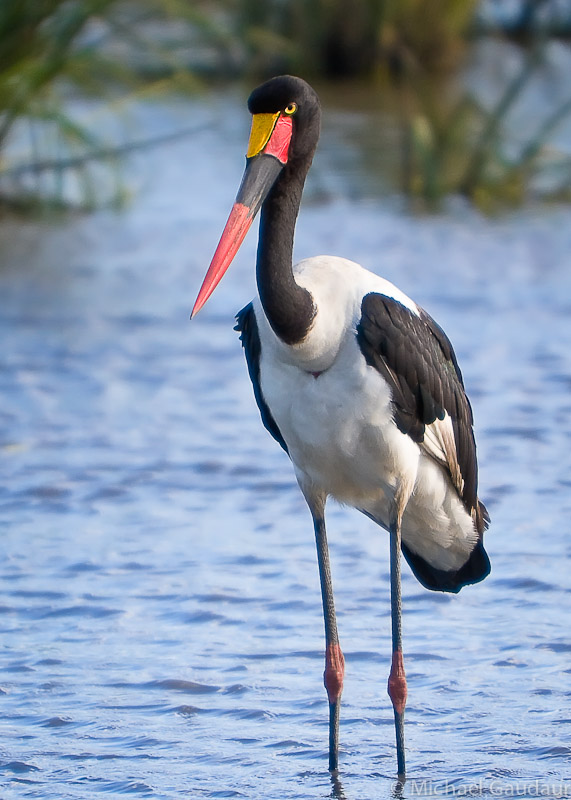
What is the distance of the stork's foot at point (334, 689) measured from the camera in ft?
13.5

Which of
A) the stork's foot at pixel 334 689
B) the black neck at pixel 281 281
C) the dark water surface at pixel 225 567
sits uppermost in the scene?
the black neck at pixel 281 281

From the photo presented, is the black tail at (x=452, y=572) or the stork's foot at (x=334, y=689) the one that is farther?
the black tail at (x=452, y=572)

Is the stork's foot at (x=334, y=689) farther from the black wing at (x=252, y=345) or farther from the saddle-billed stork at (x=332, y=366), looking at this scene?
the black wing at (x=252, y=345)

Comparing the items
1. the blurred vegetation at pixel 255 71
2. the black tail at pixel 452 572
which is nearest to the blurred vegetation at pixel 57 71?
the blurred vegetation at pixel 255 71

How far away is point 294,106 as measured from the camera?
392cm

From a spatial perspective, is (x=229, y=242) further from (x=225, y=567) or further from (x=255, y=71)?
(x=255, y=71)

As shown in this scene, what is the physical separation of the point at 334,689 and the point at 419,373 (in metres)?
0.91

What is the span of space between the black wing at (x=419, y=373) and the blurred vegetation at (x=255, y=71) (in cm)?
485

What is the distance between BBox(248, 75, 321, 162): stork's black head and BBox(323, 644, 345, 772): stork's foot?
1376 mm

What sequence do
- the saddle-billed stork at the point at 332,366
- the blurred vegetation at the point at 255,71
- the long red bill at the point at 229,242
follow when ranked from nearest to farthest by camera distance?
the long red bill at the point at 229,242 < the saddle-billed stork at the point at 332,366 < the blurred vegetation at the point at 255,71

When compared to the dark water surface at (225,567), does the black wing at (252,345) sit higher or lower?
higher

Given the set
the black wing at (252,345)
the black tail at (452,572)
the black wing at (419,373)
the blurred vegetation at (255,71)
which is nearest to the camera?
the black wing at (419,373)

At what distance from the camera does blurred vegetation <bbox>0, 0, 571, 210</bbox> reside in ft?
29.6

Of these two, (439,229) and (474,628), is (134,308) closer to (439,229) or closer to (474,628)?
(439,229)
